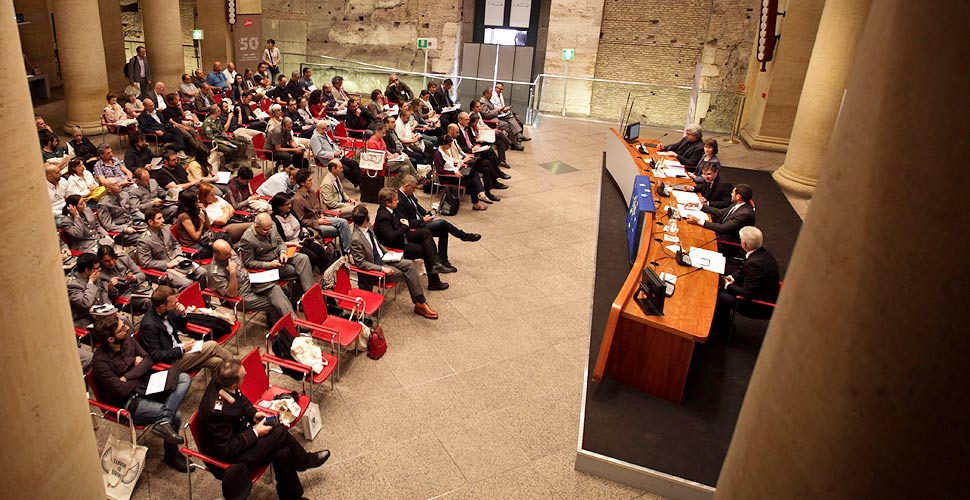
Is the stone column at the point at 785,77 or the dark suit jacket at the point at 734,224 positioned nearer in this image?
the dark suit jacket at the point at 734,224

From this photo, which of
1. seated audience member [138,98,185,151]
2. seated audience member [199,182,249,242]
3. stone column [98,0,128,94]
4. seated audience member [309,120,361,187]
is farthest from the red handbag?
stone column [98,0,128,94]

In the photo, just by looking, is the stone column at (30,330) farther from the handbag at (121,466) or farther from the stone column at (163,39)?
the stone column at (163,39)

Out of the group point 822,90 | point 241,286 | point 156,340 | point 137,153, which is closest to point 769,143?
point 822,90

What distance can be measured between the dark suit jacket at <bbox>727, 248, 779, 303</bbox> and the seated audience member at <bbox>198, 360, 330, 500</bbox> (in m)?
4.43

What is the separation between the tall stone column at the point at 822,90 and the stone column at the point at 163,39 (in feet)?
42.3

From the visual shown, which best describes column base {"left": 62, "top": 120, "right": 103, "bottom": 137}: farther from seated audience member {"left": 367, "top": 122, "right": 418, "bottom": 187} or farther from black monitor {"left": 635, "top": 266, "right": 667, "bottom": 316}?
black monitor {"left": 635, "top": 266, "right": 667, "bottom": 316}

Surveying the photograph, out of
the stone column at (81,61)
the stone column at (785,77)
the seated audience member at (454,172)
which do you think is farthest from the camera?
the stone column at (785,77)

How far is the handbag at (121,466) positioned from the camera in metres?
4.51

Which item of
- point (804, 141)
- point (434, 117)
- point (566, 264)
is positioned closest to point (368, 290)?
point (566, 264)

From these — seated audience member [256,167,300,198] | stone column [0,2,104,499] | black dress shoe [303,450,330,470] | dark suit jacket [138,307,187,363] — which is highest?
stone column [0,2,104,499]

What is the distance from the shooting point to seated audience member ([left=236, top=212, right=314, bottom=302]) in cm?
662

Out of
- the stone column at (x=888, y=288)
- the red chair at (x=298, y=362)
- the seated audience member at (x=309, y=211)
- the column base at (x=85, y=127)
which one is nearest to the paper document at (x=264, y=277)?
the red chair at (x=298, y=362)

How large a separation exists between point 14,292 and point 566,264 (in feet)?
22.7

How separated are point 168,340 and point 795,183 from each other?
10.7 m
